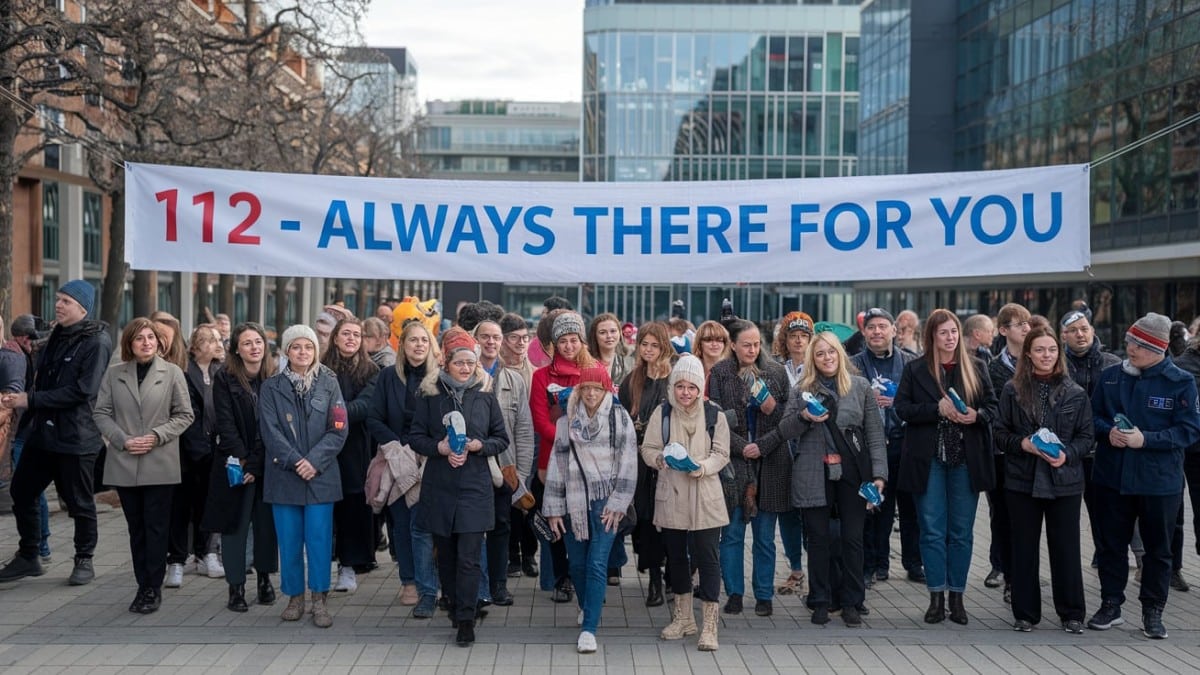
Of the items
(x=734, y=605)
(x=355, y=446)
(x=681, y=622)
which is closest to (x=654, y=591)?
(x=734, y=605)

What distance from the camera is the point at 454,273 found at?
25.2ft

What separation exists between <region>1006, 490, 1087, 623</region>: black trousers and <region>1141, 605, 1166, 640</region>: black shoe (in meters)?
0.36

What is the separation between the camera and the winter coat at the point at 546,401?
7457 millimetres

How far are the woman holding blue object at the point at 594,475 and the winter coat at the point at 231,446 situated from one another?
6.78ft

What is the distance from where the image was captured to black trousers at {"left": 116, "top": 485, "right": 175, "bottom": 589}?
7.49 metres

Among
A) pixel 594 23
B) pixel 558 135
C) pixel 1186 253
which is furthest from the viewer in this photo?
pixel 558 135

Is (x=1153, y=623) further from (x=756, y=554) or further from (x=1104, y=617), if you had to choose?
(x=756, y=554)

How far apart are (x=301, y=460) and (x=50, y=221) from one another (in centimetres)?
3779

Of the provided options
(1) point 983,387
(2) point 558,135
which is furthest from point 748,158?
(2) point 558,135

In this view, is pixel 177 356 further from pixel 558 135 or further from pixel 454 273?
pixel 558 135

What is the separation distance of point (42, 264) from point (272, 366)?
35694 millimetres

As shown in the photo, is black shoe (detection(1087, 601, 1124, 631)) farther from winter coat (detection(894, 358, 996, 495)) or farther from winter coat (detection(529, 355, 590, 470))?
winter coat (detection(529, 355, 590, 470))

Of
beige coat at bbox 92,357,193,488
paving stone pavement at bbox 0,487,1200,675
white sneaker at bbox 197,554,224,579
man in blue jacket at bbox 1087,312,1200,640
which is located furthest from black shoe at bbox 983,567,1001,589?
beige coat at bbox 92,357,193,488

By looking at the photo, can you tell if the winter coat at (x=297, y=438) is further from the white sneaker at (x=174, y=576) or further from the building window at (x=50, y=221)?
the building window at (x=50, y=221)
